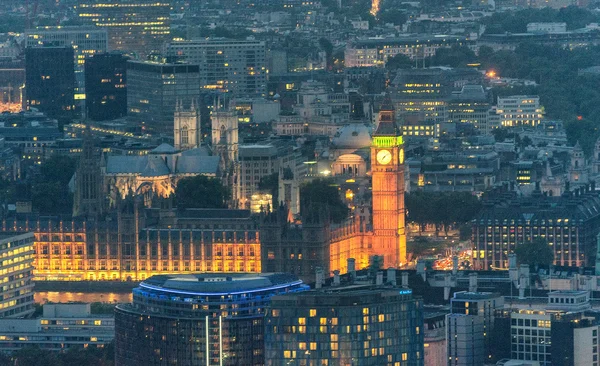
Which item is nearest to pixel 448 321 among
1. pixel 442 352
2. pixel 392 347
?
pixel 442 352

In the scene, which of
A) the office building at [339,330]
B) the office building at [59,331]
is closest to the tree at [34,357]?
the office building at [59,331]

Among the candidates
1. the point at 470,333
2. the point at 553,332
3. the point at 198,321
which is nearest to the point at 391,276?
the point at 470,333

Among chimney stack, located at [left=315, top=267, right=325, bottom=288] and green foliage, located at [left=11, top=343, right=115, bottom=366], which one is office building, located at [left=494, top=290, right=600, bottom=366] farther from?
green foliage, located at [left=11, top=343, right=115, bottom=366]

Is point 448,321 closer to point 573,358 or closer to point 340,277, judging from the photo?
point 573,358

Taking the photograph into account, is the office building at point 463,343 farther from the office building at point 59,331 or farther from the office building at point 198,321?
the office building at point 59,331

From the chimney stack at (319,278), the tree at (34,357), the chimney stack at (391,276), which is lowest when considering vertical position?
the tree at (34,357)

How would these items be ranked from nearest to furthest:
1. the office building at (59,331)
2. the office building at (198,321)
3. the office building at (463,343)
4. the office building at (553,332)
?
the office building at (553,332) → the office building at (198,321) → the office building at (463,343) → the office building at (59,331)

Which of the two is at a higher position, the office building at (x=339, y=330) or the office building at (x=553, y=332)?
the office building at (x=339, y=330)
